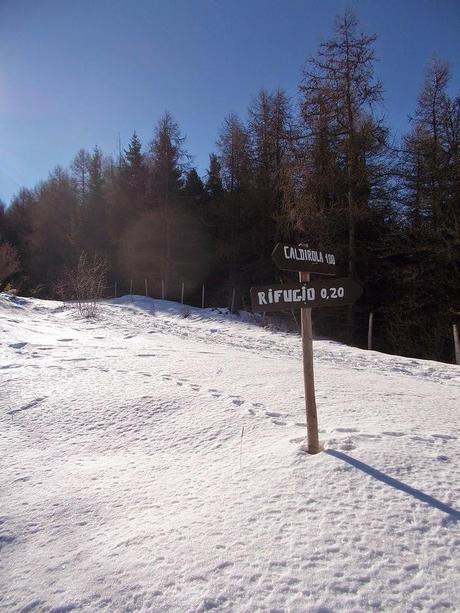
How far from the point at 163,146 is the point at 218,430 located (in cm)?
2511

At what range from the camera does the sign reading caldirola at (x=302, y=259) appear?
9.12ft

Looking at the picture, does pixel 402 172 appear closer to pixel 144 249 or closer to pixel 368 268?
pixel 368 268

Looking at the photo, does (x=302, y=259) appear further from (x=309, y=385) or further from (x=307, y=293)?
(x=309, y=385)

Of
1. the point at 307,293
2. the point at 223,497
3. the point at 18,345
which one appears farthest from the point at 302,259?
the point at 18,345

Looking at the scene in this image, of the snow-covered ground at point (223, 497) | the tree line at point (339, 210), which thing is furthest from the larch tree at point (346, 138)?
the snow-covered ground at point (223, 497)

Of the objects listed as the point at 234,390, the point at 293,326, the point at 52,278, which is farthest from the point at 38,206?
the point at 234,390

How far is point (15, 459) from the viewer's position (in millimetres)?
3244

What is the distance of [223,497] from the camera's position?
8.02 feet

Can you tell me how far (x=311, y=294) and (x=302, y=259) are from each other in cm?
29

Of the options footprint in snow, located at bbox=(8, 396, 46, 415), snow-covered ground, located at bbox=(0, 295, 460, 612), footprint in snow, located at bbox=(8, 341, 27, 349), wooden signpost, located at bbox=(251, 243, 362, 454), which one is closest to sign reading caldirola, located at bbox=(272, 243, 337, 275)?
wooden signpost, located at bbox=(251, 243, 362, 454)

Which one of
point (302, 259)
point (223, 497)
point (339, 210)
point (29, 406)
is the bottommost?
point (223, 497)

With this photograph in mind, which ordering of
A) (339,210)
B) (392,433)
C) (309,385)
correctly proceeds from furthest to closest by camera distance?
(339,210)
(392,433)
(309,385)

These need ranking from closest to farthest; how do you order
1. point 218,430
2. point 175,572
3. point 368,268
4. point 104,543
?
point 175,572 < point 104,543 < point 218,430 < point 368,268

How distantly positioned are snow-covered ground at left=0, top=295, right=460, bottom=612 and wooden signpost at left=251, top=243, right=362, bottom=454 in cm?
36
